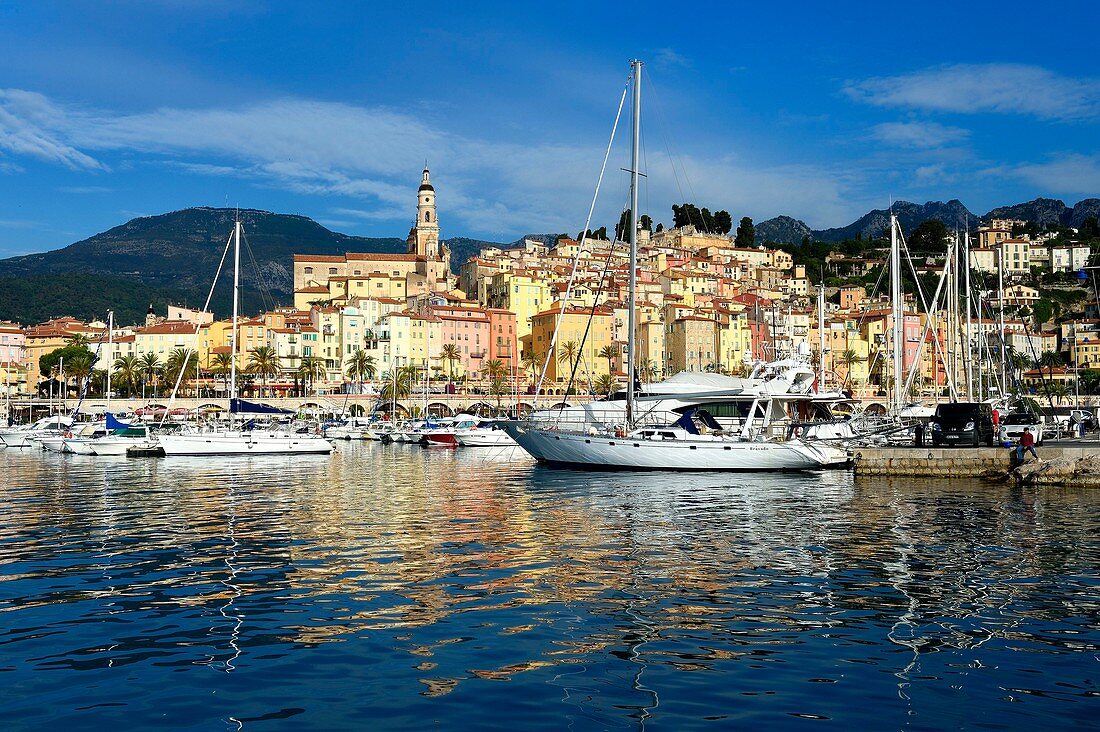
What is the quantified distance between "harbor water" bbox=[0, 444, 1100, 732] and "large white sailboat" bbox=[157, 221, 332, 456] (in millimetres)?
24714

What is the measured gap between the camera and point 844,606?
1222 centimetres

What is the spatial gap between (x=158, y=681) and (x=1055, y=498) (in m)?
23.1

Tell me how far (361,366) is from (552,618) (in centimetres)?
10124

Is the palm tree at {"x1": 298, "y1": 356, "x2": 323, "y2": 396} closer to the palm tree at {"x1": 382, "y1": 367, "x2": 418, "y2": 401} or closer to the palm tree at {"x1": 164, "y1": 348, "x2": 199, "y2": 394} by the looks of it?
the palm tree at {"x1": 382, "y1": 367, "x2": 418, "y2": 401}

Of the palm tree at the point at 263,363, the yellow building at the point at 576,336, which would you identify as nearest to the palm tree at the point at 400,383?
the palm tree at the point at 263,363

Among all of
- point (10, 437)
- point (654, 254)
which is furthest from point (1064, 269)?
point (10, 437)

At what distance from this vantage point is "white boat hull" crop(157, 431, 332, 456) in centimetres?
4744

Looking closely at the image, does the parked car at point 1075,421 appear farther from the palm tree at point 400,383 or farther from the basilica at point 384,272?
the basilica at point 384,272

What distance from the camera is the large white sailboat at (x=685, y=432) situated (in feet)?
114

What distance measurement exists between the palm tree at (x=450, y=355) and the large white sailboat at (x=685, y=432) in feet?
275

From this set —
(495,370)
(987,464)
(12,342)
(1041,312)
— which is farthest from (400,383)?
(1041,312)

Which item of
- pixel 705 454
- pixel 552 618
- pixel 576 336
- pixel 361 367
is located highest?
pixel 576 336

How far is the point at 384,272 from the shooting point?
497 feet

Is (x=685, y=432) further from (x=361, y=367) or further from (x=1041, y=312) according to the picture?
(x=1041, y=312)
